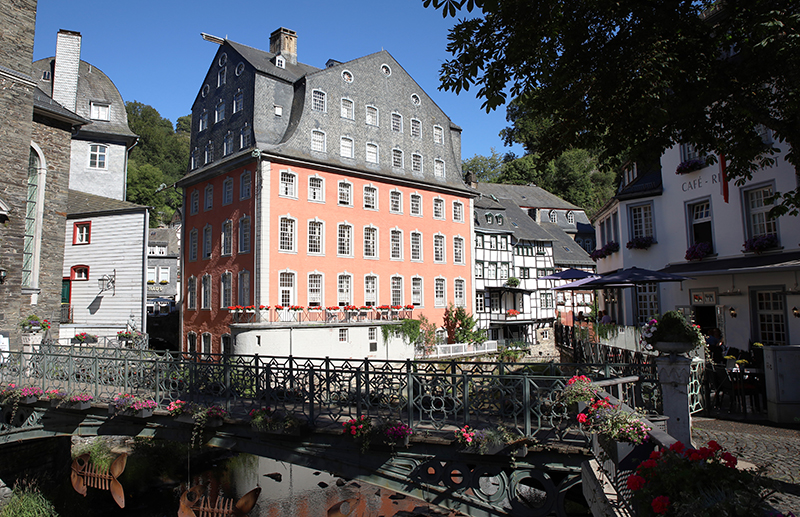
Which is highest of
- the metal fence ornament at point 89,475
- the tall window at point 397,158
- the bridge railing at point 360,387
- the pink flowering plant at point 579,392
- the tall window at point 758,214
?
the tall window at point 397,158

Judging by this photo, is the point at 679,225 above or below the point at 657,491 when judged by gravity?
above

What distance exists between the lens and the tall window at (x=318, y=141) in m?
28.7

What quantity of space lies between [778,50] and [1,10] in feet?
69.2

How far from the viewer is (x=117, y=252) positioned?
2442 centimetres

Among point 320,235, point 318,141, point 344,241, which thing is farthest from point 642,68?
point 318,141

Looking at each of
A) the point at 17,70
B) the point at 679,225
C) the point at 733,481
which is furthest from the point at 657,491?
the point at 17,70

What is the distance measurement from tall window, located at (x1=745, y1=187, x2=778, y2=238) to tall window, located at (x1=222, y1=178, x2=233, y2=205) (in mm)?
24216

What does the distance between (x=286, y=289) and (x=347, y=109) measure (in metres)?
11.7

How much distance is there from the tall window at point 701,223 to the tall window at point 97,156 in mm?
29767

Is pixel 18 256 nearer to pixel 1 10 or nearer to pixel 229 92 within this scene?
pixel 1 10

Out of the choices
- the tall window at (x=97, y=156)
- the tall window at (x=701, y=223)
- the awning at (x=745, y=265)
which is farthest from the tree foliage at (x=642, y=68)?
the tall window at (x=97, y=156)

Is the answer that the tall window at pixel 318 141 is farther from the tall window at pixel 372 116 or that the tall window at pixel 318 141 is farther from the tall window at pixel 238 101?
the tall window at pixel 238 101

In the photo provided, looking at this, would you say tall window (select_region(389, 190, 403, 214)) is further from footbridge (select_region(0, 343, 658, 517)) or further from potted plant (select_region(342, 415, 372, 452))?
potted plant (select_region(342, 415, 372, 452))

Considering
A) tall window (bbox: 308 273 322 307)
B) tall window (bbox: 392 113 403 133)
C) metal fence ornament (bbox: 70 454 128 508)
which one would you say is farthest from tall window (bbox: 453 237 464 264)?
metal fence ornament (bbox: 70 454 128 508)
